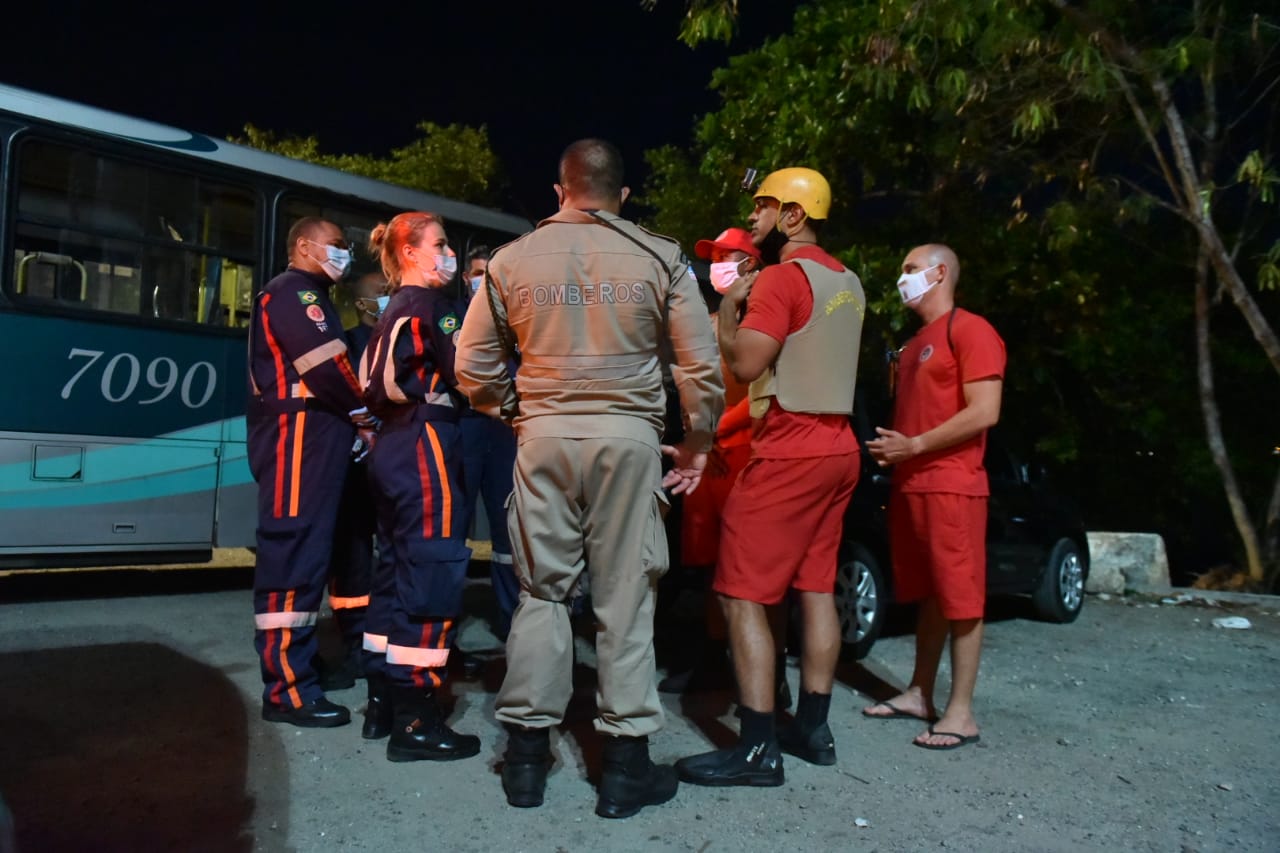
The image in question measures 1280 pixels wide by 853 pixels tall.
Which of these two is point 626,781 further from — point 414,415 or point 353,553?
point 353,553

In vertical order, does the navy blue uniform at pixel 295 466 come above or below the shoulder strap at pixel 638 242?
below

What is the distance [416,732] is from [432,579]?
1.71ft

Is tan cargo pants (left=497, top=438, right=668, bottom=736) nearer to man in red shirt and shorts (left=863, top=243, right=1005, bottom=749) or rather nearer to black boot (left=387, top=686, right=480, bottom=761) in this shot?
black boot (left=387, top=686, right=480, bottom=761)

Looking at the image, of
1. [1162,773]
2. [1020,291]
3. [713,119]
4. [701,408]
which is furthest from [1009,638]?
[713,119]

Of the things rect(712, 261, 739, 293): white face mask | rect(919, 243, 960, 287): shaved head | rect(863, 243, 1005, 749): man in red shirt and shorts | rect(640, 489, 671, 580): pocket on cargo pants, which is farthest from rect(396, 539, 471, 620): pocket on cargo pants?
rect(919, 243, 960, 287): shaved head

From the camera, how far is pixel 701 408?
3504 mm

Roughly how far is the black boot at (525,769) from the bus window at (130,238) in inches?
192

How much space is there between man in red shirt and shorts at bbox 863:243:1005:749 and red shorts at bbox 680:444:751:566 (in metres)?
0.68

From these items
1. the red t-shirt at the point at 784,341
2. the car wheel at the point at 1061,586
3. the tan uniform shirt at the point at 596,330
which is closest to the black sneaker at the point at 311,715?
the tan uniform shirt at the point at 596,330

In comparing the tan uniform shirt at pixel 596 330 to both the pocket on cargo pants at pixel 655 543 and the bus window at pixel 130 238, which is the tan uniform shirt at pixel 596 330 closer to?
the pocket on cargo pants at pixel 655 543

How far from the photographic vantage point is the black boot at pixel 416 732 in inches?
149

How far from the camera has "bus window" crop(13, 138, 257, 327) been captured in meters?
6.70

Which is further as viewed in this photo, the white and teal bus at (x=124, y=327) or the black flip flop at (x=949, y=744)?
the white and teal bus at (x=124, y=327)

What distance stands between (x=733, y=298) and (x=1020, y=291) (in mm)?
8166
